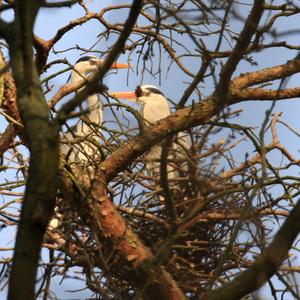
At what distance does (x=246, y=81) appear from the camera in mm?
2143

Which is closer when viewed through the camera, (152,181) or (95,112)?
(152,181)

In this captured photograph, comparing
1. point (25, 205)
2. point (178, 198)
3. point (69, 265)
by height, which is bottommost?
point (25, 205)

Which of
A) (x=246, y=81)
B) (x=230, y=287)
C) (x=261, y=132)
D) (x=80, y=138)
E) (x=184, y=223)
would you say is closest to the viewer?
(x=230, y=287)

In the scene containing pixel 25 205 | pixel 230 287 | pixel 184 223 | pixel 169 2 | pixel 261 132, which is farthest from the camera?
pixel 169 2

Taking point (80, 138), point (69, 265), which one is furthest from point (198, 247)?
point (80, 138)

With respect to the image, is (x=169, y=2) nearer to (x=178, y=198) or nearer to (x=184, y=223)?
(x=178, y=198)

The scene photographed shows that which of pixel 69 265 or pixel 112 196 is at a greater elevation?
pixel 112 196

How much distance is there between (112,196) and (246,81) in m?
0.52

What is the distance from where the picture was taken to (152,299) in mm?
2014

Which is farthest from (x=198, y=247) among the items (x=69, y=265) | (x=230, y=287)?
(x=230, y=287)

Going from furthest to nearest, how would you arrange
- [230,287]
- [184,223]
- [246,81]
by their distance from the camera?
[246,81], [184,223], [230,287]

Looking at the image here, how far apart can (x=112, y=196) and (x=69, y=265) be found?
0.25m

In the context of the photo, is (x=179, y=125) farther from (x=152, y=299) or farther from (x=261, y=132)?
(x=152, y=299)

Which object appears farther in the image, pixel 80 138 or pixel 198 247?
pixel 198 247
